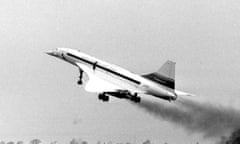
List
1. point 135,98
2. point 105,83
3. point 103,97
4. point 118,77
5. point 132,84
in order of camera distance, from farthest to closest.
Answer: point 118,77, point 105,83, point 132,84, point 103,97, point 135,98

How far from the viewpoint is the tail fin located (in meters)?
79.1

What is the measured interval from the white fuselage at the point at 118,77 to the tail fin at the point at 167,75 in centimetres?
47

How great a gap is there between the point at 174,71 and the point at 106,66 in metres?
8.00

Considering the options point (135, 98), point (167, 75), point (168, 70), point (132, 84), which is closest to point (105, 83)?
point (132, 84)

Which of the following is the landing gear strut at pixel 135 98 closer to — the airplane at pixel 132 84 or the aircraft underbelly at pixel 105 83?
the airplane at pixel 132 84

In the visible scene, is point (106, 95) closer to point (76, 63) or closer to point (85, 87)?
point (85, 87)

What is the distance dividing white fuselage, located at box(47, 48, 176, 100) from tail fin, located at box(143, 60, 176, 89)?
468 mm

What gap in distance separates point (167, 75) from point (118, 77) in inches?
212

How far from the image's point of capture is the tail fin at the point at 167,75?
7905cm

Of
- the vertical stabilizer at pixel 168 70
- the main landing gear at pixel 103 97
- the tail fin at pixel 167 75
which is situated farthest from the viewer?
the main landing gear at pixel 103 97

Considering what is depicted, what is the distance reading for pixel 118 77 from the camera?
81062 millimetres

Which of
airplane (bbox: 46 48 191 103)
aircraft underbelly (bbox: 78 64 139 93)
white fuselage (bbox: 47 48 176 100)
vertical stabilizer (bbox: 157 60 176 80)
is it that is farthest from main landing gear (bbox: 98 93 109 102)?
vertical stabilizer (bbox: 157 60 176 80)

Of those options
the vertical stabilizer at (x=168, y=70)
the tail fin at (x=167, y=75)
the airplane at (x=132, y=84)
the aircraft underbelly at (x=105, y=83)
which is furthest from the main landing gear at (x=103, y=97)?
the vertical stabilizer at (x=168, y=70)

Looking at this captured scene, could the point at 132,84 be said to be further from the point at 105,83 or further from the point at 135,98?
the point at 105,83
